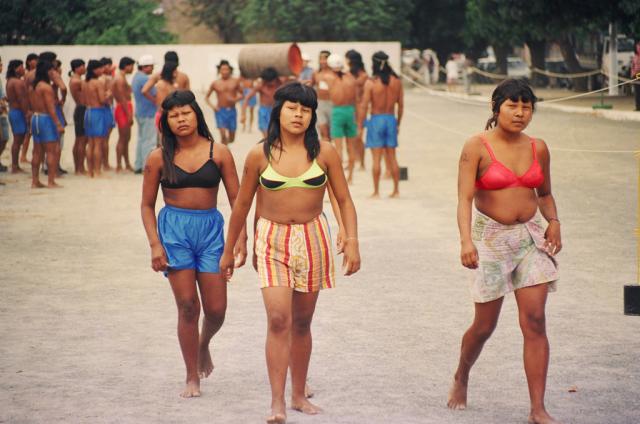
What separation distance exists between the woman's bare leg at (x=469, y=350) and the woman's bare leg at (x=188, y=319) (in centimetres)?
137

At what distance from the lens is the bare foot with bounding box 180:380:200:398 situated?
6359 millimetres

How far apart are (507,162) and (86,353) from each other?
3.01 meters

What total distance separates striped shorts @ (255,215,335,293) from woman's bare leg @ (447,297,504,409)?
2.61 feet

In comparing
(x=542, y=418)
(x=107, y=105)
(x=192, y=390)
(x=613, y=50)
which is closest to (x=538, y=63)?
(x=613, y=50)

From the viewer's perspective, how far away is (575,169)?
18.3 metres

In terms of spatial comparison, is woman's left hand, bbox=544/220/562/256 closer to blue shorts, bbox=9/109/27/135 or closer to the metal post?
blue shorts, bbox=9/109/27/135

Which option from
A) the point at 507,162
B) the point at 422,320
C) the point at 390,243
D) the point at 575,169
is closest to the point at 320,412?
the point at 507,162

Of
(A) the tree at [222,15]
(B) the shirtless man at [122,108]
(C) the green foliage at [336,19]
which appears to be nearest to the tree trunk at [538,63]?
(C) the green foliage at [336,19]

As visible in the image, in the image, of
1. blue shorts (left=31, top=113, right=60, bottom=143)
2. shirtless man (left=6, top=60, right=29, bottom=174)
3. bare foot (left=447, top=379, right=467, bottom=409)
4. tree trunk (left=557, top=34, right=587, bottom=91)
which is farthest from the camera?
tree trunk (left=557, top=34, right=587, bottom=91)

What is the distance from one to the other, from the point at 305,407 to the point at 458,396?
787 millimetres

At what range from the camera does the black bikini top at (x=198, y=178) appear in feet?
20.8

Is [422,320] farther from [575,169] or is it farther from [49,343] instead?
[575,169]

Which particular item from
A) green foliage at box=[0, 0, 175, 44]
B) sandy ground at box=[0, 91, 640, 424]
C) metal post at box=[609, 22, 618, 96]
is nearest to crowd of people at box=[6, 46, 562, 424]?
sandy ground at box=[0, 91, 640, 424]

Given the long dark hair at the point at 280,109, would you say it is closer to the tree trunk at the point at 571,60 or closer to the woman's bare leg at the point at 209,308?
the woman's bare leg at the point at 209,308
